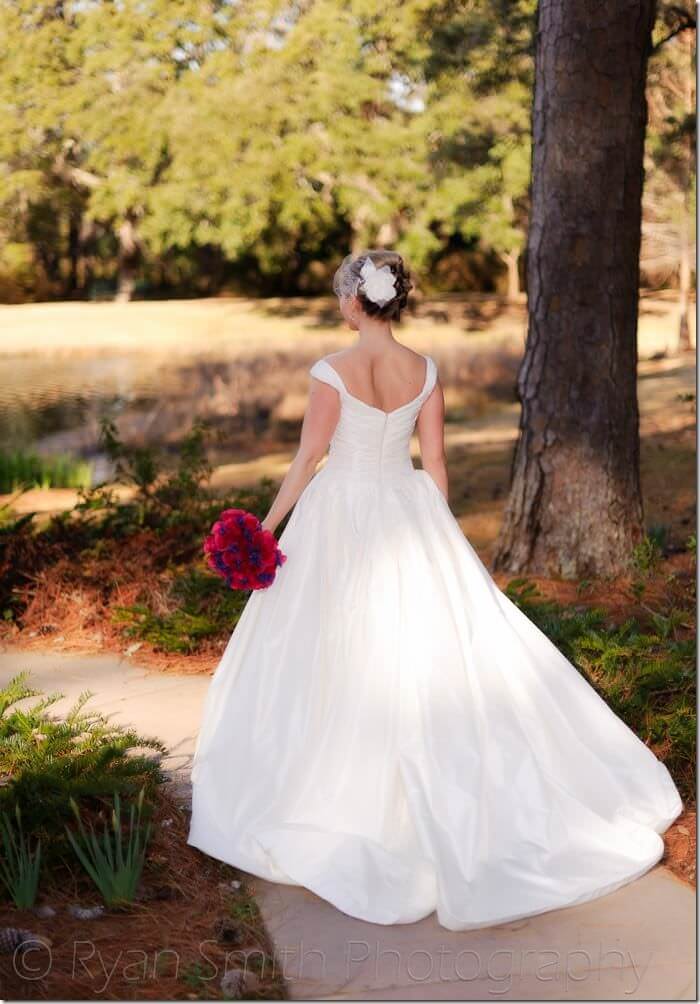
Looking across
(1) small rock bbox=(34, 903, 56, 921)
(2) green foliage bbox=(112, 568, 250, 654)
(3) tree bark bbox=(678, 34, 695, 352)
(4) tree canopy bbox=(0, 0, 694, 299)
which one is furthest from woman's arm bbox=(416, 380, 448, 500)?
(4) tree canopy bbox=(0, 0, 694, 299)

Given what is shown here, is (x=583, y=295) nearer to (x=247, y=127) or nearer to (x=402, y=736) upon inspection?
(x=402, y=736)

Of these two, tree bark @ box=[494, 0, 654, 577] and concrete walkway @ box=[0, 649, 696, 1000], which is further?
tree bark @ box=[494, 0, 654, 577]

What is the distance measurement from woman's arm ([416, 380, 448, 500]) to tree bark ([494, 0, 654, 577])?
2742mm

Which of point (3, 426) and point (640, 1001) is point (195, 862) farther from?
point (3, 426)

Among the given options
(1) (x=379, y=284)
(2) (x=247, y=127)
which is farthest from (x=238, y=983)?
(2) (x=247, y=127)

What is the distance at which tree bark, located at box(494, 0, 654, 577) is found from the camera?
6.07 metres

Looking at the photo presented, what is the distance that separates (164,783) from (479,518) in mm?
5233

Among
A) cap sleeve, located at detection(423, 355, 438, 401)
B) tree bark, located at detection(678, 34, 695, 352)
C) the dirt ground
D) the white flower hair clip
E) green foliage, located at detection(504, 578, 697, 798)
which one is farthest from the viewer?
tree bark, located at detection(678, 34, 695, 352)

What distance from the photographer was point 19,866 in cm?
319

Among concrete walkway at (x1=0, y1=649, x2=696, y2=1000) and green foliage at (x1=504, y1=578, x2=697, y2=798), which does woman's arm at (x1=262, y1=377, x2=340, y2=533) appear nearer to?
concrete walkway at (x1=0, y1=649, x2=696, y2=1000)

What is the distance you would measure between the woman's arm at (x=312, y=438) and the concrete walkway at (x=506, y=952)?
109 centimetres

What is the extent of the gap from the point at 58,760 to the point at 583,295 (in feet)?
12.1

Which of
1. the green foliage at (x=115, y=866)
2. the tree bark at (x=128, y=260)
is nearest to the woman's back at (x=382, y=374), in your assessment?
the green foliage at (x=115, y=866)

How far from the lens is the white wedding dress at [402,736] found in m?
3.15
